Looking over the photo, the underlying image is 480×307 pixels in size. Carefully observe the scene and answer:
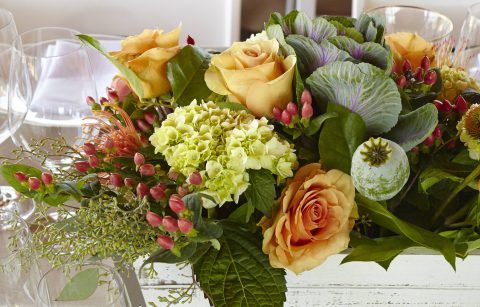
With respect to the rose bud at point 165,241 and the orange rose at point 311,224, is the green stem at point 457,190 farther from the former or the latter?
the rose bud at point 165,241

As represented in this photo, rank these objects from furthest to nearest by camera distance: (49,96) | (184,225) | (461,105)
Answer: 1. (49,96)
2. (461,105)
3. (184,225)

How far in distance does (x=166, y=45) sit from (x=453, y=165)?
10.8 inches

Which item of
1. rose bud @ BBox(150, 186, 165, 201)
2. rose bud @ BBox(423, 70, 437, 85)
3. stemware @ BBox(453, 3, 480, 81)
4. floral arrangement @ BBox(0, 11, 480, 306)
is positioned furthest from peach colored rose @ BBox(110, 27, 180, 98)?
stemware @ BBox(453, 3, 480, 81)

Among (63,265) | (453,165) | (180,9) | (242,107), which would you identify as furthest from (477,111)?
(180,9)

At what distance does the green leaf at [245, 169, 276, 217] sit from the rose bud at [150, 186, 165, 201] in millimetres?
66

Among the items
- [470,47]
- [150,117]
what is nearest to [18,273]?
[150,117]

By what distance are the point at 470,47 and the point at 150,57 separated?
0.57m

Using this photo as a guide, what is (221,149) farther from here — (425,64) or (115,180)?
(425,64)

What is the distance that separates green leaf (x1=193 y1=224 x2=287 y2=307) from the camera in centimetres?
58

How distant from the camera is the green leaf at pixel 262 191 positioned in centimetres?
56

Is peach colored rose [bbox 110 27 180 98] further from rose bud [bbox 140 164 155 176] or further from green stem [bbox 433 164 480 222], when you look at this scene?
green stem [bbox 433 164 480 222]

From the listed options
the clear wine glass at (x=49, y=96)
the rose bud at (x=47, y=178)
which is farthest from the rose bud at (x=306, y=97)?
the clear wine glass at (x=49, y=96)

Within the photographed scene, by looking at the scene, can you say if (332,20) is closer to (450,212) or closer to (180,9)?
(450,212)

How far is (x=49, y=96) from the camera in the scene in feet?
3.03
